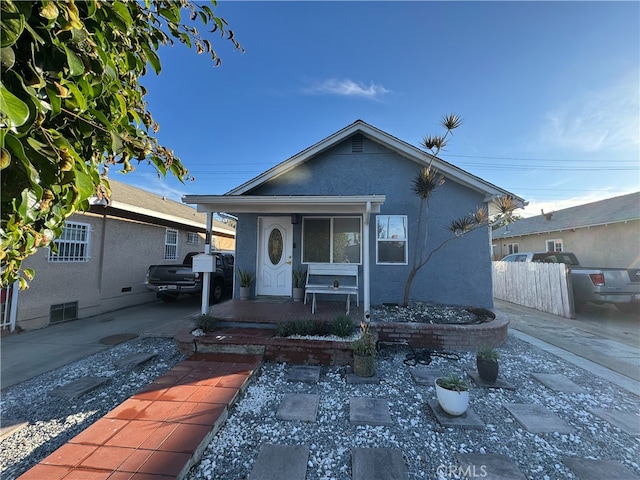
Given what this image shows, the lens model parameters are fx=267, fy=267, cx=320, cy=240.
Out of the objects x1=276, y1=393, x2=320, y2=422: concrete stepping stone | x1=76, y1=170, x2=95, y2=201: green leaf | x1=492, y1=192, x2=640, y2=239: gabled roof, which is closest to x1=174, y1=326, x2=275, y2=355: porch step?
x1=276, y1=393, x2=320, y2=422: concrete stepping stone

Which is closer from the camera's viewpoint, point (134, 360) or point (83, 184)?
point (83, 184)

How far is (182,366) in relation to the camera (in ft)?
13.6

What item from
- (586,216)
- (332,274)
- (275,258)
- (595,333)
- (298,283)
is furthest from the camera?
(586,216)

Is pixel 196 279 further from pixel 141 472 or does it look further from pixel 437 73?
pixel 437 73

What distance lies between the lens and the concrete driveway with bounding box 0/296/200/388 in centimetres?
458

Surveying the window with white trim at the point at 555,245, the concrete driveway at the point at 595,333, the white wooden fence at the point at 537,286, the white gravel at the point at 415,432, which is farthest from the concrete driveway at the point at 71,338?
the window with white trim at the point at 555,245

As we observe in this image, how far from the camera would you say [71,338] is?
6.09 m

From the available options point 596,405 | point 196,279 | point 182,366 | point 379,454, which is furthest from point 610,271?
point 196,279

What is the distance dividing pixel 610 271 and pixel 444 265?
500cm

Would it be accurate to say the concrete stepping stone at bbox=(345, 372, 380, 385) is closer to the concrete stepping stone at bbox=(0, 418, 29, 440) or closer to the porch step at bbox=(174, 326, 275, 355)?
the porch step at bbox=(174, 326, 275, 355)

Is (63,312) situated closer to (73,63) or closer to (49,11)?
(73,63)

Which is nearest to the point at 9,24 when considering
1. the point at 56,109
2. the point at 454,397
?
the point at 56,109

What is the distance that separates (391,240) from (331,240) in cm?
170

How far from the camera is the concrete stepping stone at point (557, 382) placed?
12.7 feet
